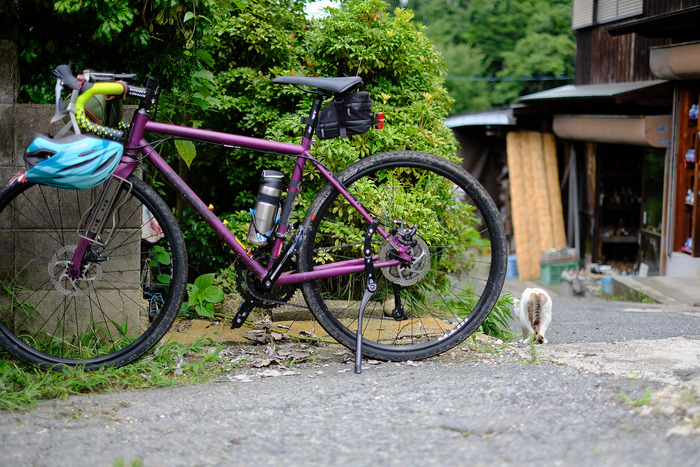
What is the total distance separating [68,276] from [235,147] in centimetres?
101

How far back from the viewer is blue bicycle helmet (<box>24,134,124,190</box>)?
3.15 metres

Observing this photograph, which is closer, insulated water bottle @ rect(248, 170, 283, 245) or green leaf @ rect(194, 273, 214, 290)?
insulated water bottle @ rect(248, 170, 283, 245)

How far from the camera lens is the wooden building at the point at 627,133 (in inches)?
390

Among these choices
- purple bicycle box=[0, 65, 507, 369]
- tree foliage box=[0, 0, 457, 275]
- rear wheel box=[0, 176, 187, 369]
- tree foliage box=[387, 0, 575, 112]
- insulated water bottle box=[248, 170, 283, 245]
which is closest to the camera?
purple bicycle box=[0, 65, 507, 369]

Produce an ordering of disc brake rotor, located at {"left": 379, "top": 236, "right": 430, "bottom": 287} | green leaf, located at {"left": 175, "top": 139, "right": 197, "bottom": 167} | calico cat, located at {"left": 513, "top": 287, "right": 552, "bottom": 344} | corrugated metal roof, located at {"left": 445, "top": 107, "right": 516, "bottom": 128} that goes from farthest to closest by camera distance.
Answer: corrugated metal roof, located at {"left": 445, "top": 107, "right": 516, "bottom": 128}
calico cat, located at {"left": 513, "top": 287, "right": 552, "bottom": 344}
green leaf, located at {"left": 175, "top": 139, "right": 197, "bottom": 167}
disc brake rotor, located at {"left": 379, "top": 236, "right": 430, "bottom": 287}

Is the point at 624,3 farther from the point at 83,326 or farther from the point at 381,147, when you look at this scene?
the point at 83,326

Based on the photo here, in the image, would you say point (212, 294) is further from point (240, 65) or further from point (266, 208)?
point (240, 65)

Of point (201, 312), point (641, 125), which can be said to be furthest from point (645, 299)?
point (201, 312)

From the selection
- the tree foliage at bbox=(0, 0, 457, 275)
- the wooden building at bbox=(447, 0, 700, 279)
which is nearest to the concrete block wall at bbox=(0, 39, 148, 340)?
the tree foliage at bbox=(0, 0, 457, 275)

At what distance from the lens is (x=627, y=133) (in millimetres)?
11328

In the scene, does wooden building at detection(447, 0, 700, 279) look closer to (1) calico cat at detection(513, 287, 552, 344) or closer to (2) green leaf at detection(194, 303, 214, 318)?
(1) calico cat at detection(513, 287, 552, 344)

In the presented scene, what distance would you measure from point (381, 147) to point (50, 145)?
2290mm

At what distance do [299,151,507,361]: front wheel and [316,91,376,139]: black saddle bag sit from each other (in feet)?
0.58

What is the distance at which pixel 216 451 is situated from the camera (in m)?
2.55
